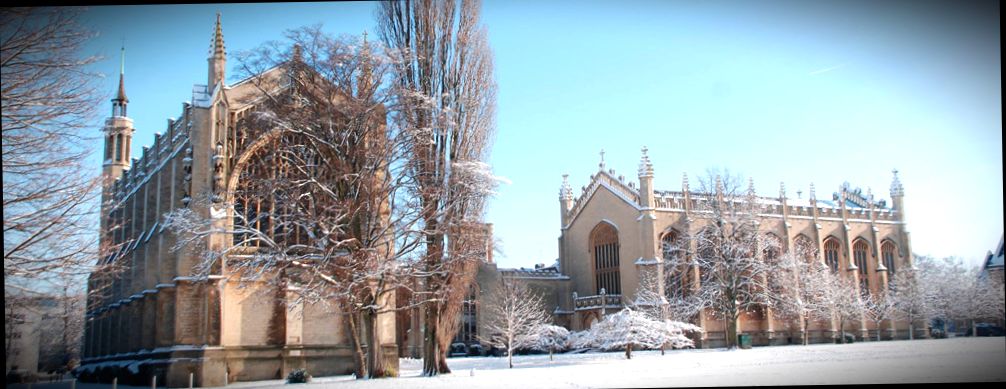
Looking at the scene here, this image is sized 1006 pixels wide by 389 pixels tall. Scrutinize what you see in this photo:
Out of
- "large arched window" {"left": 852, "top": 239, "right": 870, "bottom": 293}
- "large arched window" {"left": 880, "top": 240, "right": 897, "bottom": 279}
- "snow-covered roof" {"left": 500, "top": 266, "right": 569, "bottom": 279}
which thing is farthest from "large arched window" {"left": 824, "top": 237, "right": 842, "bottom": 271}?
"snow-covered roof" {"left": 500, "top": 266, "right": 569, "bottom": 279}

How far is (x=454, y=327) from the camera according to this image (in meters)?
25.9

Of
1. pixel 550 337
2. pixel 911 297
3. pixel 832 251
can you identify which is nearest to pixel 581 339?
pixel 550 337

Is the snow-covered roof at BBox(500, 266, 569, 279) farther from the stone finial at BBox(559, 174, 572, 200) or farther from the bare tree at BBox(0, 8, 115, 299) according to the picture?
the bare tree at BBox(0, 8, 115, 299)

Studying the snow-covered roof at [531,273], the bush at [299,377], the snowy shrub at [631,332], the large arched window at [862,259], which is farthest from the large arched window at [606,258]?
the bush at [299,377]

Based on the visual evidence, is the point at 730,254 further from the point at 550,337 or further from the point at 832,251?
the point at 832,251

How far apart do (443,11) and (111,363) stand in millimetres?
19753

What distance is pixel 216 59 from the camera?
2811 centimetres

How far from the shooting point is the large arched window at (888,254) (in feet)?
172

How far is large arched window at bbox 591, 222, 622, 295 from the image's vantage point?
156 feet

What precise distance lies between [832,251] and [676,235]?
12.1 meters

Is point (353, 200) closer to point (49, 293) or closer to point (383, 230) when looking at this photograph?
point (383, 230)

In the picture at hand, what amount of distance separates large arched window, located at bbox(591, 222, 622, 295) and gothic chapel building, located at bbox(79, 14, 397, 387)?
814 inches

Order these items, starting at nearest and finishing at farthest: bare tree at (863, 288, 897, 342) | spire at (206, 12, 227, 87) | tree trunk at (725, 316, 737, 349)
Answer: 1. spire at (206, 12, 227, 87)
2. tree trunk at (725, 316, 737, 349)
3. bare tree at (863, 288, 897, 342)

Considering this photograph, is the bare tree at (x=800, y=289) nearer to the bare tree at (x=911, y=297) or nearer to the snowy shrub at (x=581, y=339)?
the bare tree at (x=911, y=297)
